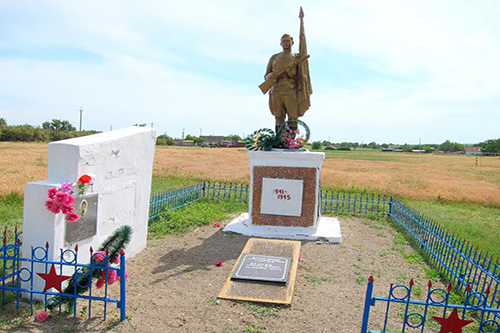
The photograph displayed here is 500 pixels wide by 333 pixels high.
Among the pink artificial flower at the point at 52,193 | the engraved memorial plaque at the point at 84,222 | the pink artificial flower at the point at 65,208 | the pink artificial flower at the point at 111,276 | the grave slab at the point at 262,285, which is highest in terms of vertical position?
the pink artificial flower at the point at 52,193

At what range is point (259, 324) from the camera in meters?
4.52

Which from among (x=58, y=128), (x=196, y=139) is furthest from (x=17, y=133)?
(x=196, y=139)

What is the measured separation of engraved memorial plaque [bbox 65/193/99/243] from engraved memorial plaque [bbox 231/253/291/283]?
2.30 m

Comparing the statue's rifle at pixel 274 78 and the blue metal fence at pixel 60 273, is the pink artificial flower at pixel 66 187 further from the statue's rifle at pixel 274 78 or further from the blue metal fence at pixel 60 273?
the statue's rifle at pixel 274 78

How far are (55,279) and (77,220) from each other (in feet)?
3.04

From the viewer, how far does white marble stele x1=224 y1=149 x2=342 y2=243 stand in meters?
8.63

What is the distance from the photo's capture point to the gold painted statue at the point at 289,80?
→ 8.81m

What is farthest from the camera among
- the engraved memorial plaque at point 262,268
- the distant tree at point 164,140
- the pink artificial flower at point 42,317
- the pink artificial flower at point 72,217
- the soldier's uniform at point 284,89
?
the distant tree at point 164,140

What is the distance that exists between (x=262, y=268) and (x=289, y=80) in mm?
4927

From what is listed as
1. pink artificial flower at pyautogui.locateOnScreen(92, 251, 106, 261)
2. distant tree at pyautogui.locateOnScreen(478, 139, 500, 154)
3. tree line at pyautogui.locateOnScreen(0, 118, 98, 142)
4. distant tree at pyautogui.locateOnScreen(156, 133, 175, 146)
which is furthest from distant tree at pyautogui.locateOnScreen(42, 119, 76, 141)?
distant tree at pyautogui.locateOnScreen(478, 139, 500, 154)

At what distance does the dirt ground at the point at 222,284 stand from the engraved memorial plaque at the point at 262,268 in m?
0.30

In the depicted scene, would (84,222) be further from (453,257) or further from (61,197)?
(453,257)

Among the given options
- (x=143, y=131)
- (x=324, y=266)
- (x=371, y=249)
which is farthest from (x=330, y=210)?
(x=143, y=131)

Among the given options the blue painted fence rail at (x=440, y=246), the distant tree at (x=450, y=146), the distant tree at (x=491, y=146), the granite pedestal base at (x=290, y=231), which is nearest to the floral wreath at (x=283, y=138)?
the granite pedestal base at (x=290, y=231)
